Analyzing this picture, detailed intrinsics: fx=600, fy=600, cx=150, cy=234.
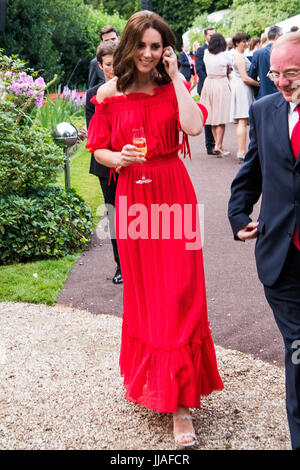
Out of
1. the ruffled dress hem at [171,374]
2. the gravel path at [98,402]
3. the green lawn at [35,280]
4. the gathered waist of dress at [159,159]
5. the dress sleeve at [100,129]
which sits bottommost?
the green lawn at [35,280]

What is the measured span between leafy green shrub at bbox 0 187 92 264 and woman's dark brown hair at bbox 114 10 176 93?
3477 mm

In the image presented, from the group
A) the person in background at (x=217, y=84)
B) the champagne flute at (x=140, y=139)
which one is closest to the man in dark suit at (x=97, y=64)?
the champagne flute at (x=140, y=139)

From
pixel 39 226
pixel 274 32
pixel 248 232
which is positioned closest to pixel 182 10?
pixel 274 32

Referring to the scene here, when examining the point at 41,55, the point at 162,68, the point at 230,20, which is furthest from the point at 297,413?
the point at 230,20

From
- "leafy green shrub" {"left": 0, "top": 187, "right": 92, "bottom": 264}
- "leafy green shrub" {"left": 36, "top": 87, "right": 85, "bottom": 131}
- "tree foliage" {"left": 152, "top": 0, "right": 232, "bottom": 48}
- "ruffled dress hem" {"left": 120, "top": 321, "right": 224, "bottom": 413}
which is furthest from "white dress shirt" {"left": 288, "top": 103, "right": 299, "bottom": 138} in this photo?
"tree foliage" {"left": 152, "top": 0, "right": 232, "bottom": 48}

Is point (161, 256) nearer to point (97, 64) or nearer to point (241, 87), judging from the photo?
point (97, 64)

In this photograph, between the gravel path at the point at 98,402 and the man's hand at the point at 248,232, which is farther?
the gravel path at the point at 98,402

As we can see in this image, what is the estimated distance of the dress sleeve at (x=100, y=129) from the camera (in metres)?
3.55

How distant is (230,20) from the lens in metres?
34.9

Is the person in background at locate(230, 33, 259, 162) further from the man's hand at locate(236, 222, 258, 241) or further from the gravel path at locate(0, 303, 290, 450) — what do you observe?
the man's hand at locate(236, 222, 258, 241)

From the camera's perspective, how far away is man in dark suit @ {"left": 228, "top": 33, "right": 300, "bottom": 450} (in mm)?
2723

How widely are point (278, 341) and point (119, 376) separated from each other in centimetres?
130

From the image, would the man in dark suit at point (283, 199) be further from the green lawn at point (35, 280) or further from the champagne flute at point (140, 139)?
the green lawn at point (35, 280)
